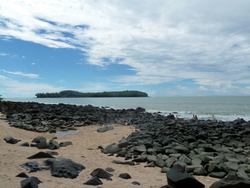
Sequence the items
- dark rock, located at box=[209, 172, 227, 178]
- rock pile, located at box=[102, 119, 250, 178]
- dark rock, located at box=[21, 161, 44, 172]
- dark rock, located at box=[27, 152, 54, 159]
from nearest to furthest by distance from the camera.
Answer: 1. dark rock, located at box=[21, 161, 44, 172]
2. dark rock, located at box=[209, 172, 227, 178]
3. rock pile, located at box=[102, 119, 250, 178]
4. dark rock, located at box=[27, 152, 54, 159]

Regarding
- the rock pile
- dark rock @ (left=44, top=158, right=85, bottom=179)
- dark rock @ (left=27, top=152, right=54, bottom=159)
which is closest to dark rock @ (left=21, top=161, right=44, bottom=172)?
dark rock @ (left=44, top=158, right=85, bottom=179)

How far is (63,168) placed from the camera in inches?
236

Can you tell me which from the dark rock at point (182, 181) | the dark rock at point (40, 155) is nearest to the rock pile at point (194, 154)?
the dark rock at point (182, 181)

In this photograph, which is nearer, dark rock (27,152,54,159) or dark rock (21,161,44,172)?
dark rock (21,161,44,172)

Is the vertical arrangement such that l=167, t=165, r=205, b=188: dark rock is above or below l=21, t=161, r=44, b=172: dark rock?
above

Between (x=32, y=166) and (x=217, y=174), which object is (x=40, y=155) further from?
(x=217, y=174)

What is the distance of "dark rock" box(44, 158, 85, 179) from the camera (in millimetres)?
5814

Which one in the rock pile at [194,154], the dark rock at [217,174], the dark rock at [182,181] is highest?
the dark rock at [182,181]

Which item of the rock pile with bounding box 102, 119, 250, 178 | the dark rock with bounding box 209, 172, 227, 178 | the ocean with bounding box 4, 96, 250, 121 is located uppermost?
the ocean with bounding box 4, 96, 250, 121

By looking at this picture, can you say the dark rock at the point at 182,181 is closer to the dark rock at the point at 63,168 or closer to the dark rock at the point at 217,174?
the dark rock at the point at 217,174

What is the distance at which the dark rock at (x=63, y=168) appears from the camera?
5.81 meters

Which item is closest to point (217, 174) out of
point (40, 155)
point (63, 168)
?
point (63, 168)

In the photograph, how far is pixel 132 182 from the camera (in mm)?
5801

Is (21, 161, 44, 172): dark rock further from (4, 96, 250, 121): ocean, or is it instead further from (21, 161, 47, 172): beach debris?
(4, 96, 250, 121): ocean
